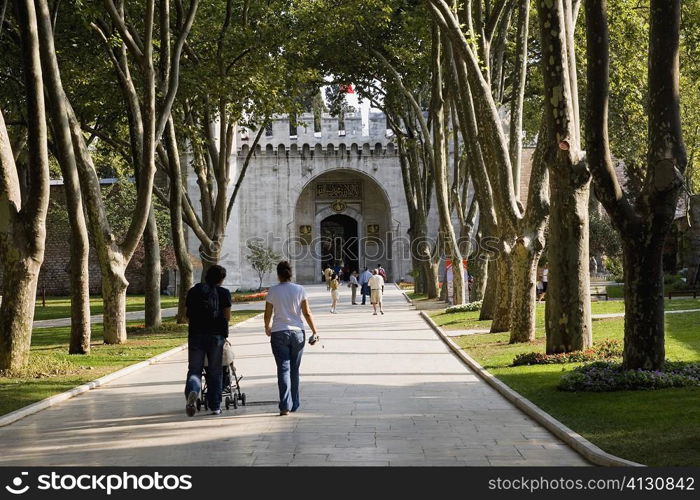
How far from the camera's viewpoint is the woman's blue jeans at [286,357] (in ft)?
31.7

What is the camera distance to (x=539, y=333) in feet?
61.5

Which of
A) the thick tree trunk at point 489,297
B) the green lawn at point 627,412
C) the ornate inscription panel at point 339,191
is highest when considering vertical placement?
the ornate inscription panel at point 339,191

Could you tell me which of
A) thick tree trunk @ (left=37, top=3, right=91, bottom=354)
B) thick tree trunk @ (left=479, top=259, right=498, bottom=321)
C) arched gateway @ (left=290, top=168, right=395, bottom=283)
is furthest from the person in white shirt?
arched gateway @ (left=290, top=168, right=395, bottom=283)

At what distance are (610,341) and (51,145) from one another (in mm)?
12843

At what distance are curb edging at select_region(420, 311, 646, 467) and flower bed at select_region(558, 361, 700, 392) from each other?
631 mm

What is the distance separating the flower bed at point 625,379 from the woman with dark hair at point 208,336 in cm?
367

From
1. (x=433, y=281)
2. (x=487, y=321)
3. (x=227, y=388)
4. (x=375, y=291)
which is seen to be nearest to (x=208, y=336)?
(x=227, y=388)

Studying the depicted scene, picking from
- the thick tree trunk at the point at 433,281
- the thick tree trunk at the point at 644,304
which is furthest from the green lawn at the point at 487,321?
the thick tree trunk at the point at 644,304

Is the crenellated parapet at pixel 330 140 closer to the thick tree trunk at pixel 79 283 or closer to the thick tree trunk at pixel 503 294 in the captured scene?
the thick tree trunk at pixel 503 294

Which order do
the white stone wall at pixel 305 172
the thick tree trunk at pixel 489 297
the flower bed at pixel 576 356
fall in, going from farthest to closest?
the white stone wall at pixel 305 172 < the thick tree trunk at pixel 489 297 < the flower bed at pixel 576 356

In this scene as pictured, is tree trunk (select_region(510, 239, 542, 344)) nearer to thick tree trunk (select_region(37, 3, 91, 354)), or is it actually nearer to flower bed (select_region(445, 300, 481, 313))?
thick tree trunk (select_region(37, 3, 91, 354))

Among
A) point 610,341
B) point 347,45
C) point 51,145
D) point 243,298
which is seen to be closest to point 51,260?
point 243,298

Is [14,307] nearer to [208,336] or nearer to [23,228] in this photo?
[23,228]
